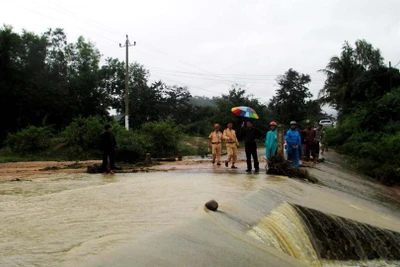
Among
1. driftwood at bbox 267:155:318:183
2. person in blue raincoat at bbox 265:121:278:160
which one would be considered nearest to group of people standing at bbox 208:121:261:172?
person in blue raincoat at bbox 265:121:278:160

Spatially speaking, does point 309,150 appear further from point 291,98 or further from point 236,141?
point 291,98

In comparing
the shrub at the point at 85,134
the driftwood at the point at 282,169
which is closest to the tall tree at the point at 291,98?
the shrub at the point at 85,134

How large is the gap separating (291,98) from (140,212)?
47.6 m

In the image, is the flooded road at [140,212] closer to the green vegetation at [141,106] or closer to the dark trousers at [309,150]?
the dark trousers at [309,150]

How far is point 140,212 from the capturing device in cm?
677

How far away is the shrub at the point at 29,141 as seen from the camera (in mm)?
26688

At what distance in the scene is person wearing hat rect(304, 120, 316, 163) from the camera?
16.5 meters

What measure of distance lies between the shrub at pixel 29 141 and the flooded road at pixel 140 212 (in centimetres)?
1509

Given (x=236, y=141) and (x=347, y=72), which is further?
(x=347, y=72)

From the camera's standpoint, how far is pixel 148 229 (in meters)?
5.46

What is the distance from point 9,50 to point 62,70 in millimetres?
8368

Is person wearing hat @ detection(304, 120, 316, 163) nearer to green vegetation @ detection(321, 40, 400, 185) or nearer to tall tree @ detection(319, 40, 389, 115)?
green vegetation @ detection(321, 40, 400, 185)

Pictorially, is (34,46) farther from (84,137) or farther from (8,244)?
(8,244)

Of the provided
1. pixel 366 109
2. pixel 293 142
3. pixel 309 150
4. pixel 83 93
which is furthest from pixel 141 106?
pixel 293 142
